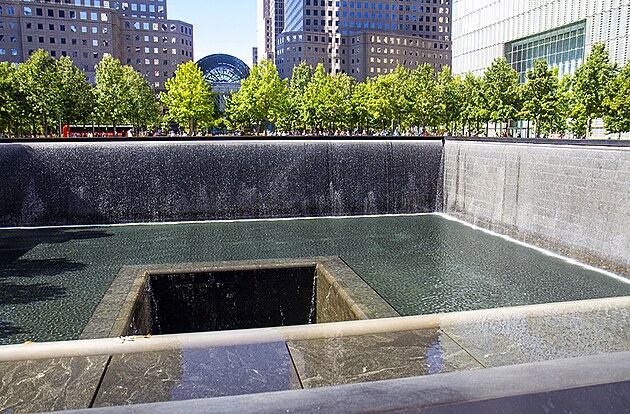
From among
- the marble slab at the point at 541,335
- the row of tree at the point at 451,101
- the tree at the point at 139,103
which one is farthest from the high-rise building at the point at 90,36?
the marble slab at the point at 541,335

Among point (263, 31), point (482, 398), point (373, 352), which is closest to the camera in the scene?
point (482, 398)

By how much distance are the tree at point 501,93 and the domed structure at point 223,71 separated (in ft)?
222

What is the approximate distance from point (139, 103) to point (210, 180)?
3089cm

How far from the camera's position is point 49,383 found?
3611 mm

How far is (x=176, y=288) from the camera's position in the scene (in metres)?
9.04

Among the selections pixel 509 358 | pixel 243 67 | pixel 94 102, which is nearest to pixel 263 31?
pixel 243 67

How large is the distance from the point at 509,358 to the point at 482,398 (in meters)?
2.80

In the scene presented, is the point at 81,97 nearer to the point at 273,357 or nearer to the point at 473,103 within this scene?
the point at 473,103

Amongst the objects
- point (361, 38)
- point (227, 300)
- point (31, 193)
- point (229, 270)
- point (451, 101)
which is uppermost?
point (361, 38)

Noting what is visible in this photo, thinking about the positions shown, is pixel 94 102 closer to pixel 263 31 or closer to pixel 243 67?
pixel 243 67

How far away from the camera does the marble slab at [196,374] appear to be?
11.5 ft

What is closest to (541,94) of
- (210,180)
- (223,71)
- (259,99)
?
(259,99)

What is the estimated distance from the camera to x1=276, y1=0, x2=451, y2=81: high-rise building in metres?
99.3

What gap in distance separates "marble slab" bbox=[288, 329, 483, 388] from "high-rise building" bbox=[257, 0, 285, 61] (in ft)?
465
